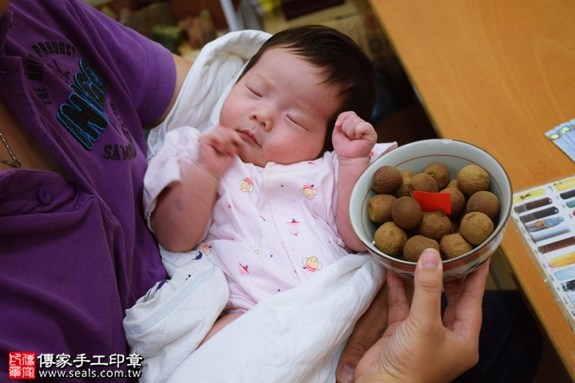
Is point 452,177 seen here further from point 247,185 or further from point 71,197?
point 71,197

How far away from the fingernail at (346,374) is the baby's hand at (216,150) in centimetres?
45

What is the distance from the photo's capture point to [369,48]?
2.19 metres

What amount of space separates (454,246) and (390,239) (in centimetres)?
10

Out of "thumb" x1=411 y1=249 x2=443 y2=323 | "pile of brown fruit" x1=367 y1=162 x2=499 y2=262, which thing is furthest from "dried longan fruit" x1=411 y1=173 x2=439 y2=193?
"thumb" x1=411 y1=249 x2=443 y2=323

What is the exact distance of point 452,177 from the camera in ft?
2.98

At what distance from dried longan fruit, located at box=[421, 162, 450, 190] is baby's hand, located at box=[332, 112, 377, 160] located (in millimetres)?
158

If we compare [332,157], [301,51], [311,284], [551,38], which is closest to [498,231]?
[311,284]

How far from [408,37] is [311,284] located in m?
0.80

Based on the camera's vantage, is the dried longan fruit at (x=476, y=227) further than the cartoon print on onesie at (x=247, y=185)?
No

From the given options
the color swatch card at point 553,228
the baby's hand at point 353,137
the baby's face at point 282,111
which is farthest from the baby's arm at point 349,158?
the color swatch card at point 553,228

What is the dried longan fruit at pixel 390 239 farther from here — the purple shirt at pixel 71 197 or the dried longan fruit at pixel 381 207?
the purple shirt at pixel 71 197

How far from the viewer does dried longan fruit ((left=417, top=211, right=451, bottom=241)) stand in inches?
31.5

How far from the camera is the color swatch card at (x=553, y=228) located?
2.90 ft

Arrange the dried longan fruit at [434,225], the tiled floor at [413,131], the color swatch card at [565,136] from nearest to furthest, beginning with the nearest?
the dried longan fruit at [434,225]
the color swatch card at [565,136]
the tiled floor at [413,131]
